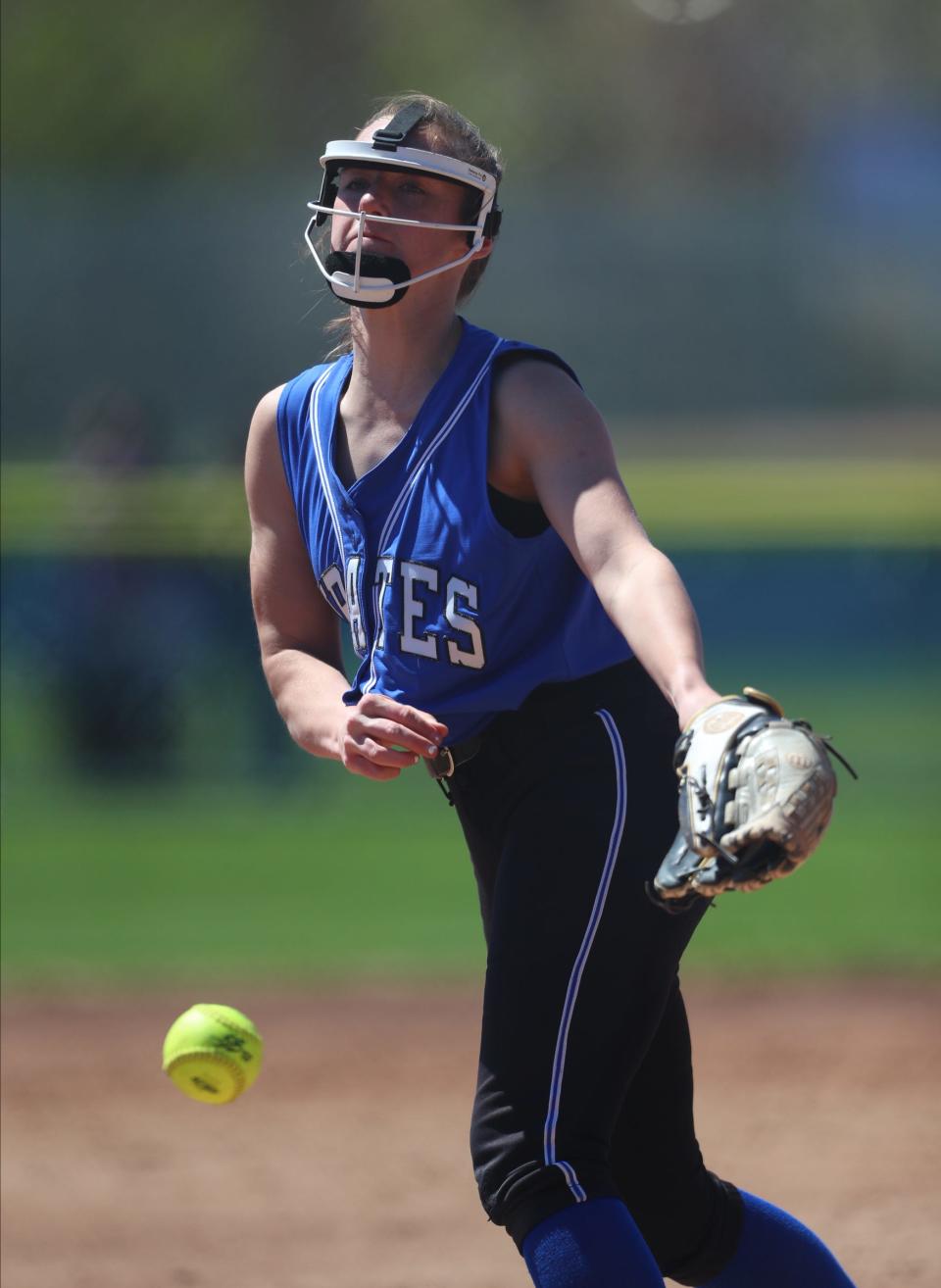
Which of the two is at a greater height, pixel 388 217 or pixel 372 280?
pixel 388 217

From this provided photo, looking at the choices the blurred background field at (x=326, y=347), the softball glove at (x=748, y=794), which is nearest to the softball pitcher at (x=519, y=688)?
the softball glove at (x=748, y=794)

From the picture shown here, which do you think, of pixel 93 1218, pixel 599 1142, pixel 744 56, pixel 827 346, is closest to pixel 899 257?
pixel 827 346

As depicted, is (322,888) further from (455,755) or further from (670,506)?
(670,506)

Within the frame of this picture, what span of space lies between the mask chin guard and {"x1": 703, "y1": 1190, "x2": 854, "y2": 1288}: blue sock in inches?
53.6

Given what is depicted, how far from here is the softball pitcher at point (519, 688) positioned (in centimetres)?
221

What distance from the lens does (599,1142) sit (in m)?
2.23

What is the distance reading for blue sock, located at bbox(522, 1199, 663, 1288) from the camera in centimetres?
211

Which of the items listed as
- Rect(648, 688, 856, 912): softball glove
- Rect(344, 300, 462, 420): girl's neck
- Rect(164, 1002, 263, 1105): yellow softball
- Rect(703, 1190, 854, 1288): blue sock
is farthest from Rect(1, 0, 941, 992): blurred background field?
Rect(648, 688, 856, 912): softball glove

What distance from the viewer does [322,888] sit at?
7.04 metres

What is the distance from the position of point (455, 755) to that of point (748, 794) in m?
0.66

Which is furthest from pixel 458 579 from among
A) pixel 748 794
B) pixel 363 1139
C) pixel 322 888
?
pixel 322 888

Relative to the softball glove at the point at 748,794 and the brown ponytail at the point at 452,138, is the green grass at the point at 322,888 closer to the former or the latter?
the brown ponytail at the point at 452,138

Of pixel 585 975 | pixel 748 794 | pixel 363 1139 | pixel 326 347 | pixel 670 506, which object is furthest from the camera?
pixel 670 506

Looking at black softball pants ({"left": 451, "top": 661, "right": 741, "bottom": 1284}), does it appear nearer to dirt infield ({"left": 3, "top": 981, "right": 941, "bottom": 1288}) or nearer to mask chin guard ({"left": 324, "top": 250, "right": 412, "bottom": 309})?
mask chin guard ({"left": 324, "top": 250, "right": 412, "bottom": 309})
